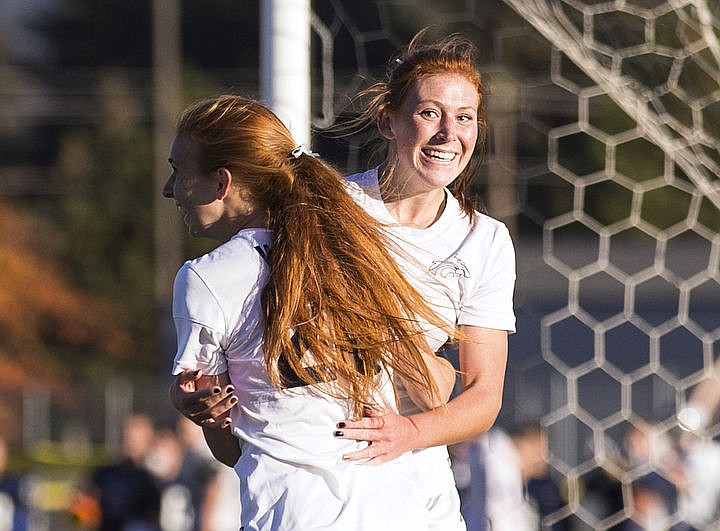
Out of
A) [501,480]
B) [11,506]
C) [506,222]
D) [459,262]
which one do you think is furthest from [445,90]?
[506,222]

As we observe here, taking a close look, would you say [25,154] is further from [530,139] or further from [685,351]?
[685,351]

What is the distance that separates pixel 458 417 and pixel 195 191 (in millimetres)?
653

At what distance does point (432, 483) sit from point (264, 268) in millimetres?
568

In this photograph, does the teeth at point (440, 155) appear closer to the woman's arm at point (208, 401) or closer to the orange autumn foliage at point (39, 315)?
the woman's arm at point (208, 401)

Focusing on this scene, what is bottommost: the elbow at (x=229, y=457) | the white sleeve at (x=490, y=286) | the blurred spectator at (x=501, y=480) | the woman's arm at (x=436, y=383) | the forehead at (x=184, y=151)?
the blurred spectator at (x=501, y=480)

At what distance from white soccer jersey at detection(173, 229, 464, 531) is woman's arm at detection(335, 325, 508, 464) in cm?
4

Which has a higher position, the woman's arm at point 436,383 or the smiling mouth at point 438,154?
the smiling mouth at point 438,154

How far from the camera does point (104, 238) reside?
30.6 metres

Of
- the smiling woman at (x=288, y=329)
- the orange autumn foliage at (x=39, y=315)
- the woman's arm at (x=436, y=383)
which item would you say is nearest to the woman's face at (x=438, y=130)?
the smiling woman at (x=288, y=329)

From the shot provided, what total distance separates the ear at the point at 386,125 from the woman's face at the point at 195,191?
0.52 metres

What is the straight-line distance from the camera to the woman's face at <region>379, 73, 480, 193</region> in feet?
8.38

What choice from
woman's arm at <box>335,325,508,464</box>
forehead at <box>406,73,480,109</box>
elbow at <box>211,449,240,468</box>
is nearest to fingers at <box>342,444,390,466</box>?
woman's arm at <box>335,325,508,464</box>

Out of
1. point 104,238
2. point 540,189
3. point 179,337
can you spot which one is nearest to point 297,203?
point 179,337

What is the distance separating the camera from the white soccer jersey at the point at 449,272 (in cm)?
244
